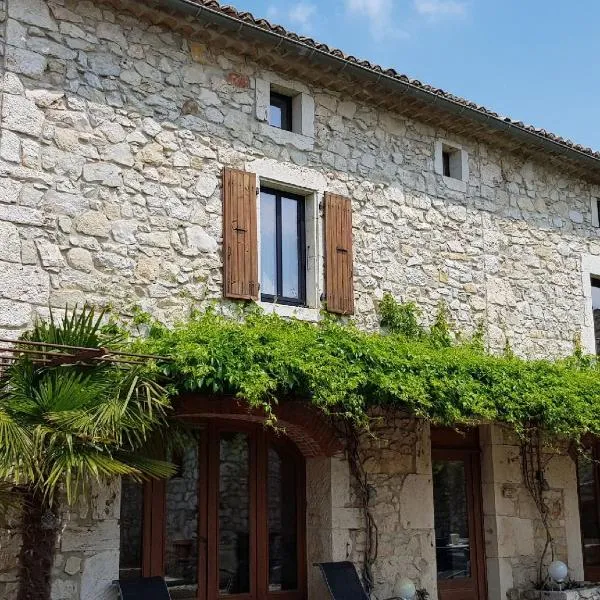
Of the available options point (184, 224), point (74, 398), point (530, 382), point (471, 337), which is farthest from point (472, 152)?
point (74, 398)

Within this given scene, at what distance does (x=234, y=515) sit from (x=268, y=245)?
269cm

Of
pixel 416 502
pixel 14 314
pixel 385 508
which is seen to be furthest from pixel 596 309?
pixel 14 314

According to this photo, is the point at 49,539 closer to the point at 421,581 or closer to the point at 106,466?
the point at 106,466

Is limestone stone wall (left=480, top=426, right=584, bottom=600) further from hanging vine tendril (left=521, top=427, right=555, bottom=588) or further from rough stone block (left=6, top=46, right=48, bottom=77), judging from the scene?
rough stone block (left=6, top=46, right=48, bottom=77)

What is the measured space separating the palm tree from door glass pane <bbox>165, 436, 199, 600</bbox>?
151 centimetres

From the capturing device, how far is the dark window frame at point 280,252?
28.9 ft

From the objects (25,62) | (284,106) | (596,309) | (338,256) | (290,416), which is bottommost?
(290,416)

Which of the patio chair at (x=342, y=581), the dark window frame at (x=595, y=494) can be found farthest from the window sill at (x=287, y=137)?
the dark window frame at (x=595, y=494)

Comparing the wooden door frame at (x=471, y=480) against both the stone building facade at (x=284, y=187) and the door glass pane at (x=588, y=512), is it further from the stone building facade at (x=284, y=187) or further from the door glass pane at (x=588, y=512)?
the door glass pane at (x=588, y=512)

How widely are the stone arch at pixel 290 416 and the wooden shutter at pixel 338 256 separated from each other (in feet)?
4.26

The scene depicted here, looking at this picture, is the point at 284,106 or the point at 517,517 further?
the point at 517,517

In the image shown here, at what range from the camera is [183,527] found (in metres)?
8.14

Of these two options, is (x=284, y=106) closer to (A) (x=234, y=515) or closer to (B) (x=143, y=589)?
(A) (x=234, y=515)

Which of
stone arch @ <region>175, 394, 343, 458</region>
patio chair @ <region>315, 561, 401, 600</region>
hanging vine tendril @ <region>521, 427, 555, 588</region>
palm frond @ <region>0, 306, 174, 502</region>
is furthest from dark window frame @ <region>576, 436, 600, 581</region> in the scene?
palm frond @ <region>0, 306, 174, 502</region>
